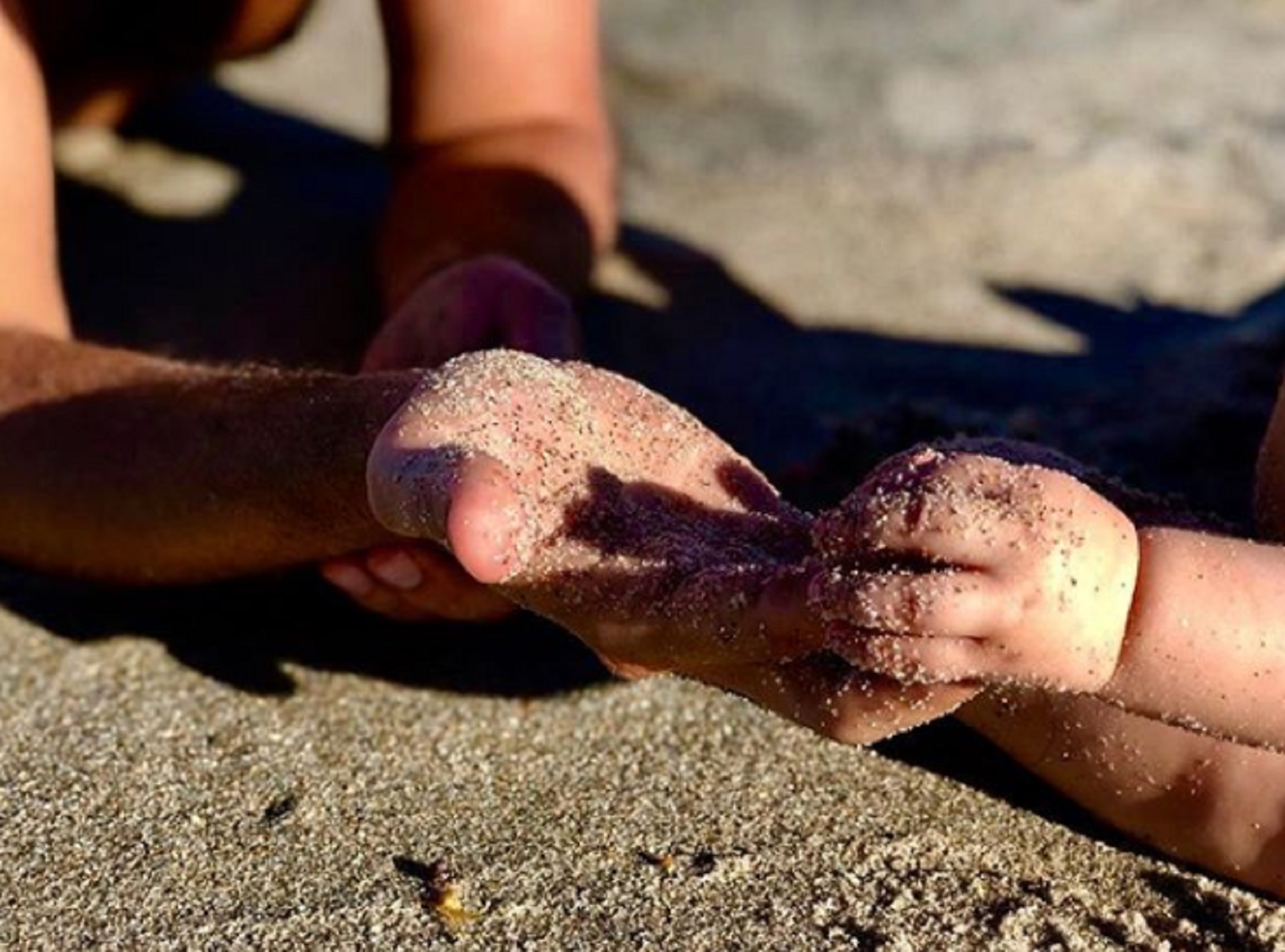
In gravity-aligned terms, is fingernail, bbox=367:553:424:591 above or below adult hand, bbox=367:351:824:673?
below

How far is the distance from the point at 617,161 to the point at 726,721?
145cm

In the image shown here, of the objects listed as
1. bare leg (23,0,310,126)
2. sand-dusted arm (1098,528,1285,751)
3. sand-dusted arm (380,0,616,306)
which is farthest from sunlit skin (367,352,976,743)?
bare leg (23,0,310,126)

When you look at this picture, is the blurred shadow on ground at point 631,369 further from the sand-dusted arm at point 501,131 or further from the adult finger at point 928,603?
the adult finger at point 928,603

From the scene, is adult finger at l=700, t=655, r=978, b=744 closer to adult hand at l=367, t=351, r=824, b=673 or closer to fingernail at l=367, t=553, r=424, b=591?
adult hand at l=367, t=351, r=824, b=673

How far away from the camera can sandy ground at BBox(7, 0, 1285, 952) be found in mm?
1405

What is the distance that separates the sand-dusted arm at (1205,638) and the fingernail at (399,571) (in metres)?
0.57

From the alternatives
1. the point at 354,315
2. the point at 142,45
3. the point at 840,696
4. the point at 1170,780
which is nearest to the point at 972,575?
the point at 840,696

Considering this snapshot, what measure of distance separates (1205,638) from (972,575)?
0.19m

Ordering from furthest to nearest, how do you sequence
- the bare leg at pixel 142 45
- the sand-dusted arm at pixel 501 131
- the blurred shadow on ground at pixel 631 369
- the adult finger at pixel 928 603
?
the bare leg at pixel 142 45 < the sand-dusted arm at pixel 501 131 < the blurred shadow on ground at pixel 631 369 < the adult finger at pixel 928 603

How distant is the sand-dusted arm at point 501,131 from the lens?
226 centimetres

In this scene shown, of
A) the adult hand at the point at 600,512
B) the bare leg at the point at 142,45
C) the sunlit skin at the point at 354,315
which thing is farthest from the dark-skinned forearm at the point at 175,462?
the bare leg at the point at 142,45

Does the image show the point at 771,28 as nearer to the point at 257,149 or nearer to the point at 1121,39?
the point at 1121,39

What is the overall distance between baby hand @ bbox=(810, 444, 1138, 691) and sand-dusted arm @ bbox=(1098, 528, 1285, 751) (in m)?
0.03

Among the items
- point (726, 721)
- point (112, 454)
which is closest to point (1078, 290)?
point (726, 721)
